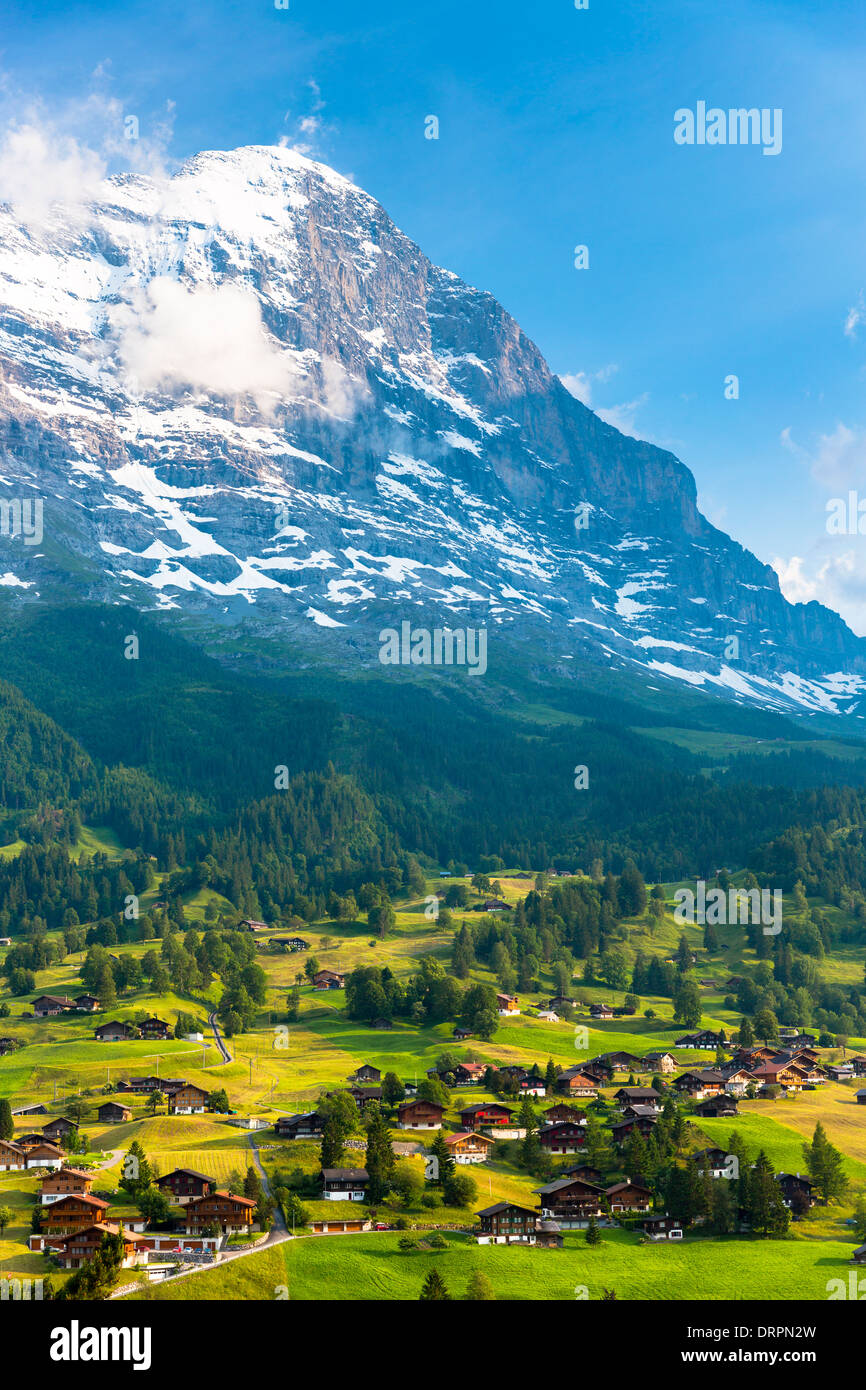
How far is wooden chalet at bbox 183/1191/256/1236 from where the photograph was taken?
295 ft

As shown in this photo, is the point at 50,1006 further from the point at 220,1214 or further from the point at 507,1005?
A: the point at 220,1214

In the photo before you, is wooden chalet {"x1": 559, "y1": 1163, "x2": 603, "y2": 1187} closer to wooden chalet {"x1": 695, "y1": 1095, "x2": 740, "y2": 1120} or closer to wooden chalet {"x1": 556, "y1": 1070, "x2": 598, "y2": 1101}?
wooden chalet {"x1": 695, "y1": 1095, "x2": 740, "y2": 1120}

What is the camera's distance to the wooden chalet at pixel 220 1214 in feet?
295

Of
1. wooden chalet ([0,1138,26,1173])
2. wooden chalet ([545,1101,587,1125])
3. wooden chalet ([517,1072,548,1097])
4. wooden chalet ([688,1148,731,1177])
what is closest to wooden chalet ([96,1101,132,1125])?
wooden chalet ([0,1138,26,1173])

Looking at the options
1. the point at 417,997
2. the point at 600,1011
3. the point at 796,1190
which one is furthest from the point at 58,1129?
the point at 600,1011

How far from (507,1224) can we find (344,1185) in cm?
1453

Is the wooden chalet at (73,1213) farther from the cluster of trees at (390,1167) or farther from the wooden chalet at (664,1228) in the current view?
the wooden chalet at (664,1228)

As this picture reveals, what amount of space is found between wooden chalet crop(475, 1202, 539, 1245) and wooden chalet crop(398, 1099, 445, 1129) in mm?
25930

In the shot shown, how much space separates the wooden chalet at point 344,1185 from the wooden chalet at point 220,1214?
9.61 m

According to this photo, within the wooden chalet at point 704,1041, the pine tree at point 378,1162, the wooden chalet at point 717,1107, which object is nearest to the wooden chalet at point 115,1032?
the pine tree at point 378,1162

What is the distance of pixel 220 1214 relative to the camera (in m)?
90.6

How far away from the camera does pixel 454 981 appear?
173000 mm
